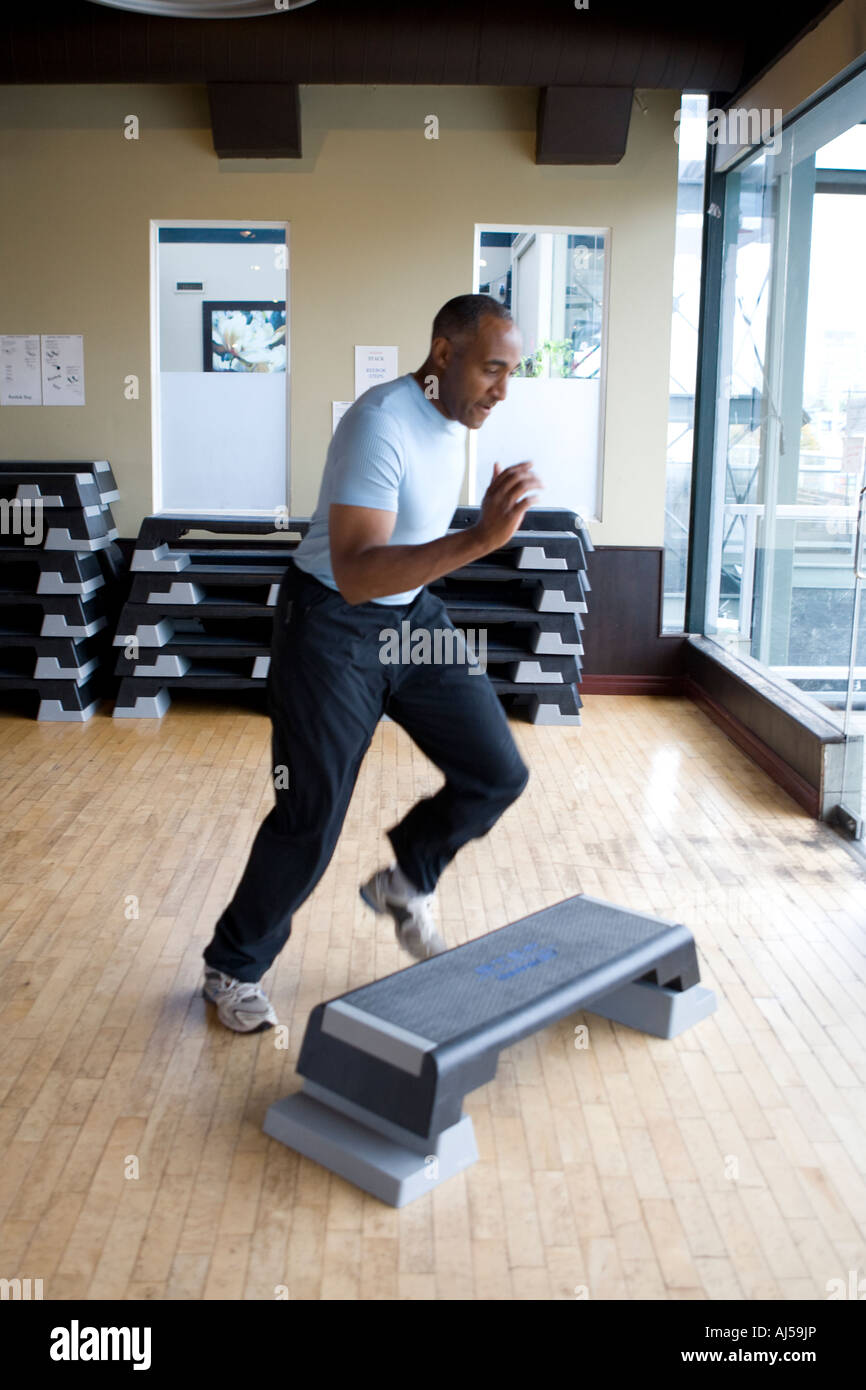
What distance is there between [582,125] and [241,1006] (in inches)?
178

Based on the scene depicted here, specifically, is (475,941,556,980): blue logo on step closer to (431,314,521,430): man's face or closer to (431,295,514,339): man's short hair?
(431,314,521,430): man's face

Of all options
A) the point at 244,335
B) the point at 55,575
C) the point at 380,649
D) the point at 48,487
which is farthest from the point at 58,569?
the point at 380,649

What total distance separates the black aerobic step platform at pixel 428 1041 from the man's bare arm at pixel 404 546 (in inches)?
30.2

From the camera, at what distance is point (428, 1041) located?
215 cm

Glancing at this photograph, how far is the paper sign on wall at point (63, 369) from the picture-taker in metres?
5.96

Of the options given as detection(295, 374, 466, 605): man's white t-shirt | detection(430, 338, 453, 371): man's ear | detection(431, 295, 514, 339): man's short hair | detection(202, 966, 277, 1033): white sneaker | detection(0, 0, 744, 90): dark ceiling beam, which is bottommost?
detection(202, 966, 277, 1033): white sneaker

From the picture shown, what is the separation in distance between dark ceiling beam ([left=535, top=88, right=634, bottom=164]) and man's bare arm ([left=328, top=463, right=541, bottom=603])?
3989 mm

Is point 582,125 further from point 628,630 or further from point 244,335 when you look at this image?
point 628,630

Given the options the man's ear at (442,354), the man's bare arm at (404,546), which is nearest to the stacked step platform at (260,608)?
the man's ear at (442,354)

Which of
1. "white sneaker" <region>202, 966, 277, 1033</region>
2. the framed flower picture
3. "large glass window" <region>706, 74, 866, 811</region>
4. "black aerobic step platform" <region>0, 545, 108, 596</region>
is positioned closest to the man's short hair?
"white sneaker" <region>202, 966, 277, 1033</region>

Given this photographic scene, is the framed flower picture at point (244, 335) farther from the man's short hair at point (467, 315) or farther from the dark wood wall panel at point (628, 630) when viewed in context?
the man's short hair at point (467, 315)

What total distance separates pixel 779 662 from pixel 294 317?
2.78 m

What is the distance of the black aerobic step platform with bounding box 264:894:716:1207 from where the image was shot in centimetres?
214
